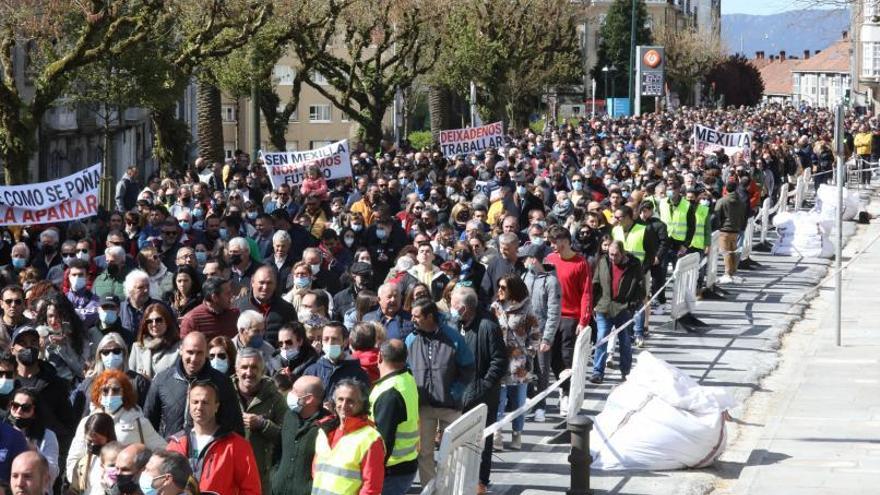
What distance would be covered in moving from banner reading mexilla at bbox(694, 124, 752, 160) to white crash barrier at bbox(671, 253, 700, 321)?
12.6m

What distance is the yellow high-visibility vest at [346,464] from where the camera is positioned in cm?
809

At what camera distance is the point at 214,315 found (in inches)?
447

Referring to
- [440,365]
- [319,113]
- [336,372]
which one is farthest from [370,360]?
[319,113]

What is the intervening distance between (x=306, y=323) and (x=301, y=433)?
2.89 meters

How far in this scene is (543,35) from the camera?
5716cm

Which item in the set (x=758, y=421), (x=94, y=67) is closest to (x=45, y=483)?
(x=758, y=421)

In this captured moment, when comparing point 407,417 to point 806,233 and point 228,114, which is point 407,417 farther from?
point 228,114

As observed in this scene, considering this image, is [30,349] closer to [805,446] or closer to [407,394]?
[407,394]

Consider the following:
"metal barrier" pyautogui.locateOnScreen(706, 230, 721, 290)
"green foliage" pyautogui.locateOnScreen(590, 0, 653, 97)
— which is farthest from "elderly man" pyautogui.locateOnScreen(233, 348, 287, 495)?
"green foliage" pyautogui.locateOnScreen(590, 0, 653, 97)

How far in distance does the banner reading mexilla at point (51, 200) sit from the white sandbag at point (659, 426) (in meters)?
6.19

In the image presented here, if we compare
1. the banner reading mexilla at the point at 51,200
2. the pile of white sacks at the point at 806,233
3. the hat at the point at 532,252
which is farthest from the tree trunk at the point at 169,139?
the hat at the point at 532,252

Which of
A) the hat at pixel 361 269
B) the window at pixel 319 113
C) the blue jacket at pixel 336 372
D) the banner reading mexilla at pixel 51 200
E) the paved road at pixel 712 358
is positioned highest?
the banner reading mexilla at pixel 51 200

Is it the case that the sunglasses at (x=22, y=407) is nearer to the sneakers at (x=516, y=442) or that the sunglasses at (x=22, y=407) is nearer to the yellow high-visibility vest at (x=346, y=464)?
the yellow high-visibility vest at (x=346, y=464)

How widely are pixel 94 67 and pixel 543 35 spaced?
96.4ft
